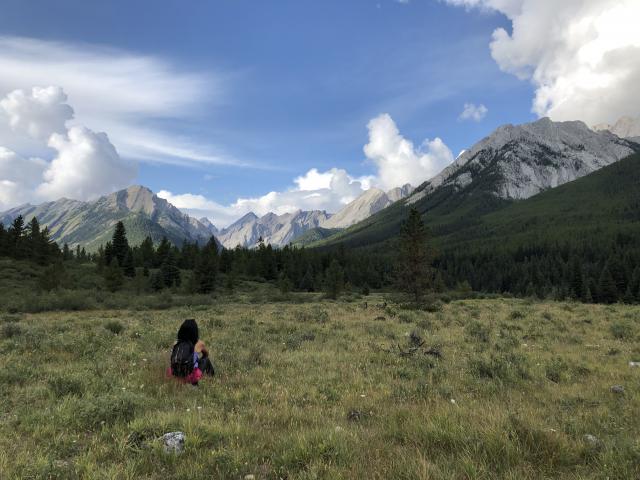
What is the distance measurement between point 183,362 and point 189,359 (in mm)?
171

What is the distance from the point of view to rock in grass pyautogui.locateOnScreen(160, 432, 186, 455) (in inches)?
203

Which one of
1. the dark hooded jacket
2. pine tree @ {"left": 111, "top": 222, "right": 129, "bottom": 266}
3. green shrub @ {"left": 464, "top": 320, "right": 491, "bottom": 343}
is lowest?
green shrub @ {"left": 464, "top": 320, "right": 491, "bottom": 343}

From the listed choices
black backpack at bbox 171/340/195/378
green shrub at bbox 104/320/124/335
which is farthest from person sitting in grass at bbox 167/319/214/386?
green shrub at bbox 104/320/124/335

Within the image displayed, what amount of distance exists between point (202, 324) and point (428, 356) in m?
13.0

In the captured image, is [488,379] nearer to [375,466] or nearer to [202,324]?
[375,466]

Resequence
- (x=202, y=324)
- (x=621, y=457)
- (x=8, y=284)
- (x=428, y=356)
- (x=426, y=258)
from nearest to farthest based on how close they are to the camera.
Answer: (x=621, y=457)
(x=428, y=356)
(x=202, y=324)
(x=426, y=258)
(x=8, y=284)

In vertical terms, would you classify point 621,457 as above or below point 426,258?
below

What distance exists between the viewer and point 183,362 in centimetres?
910

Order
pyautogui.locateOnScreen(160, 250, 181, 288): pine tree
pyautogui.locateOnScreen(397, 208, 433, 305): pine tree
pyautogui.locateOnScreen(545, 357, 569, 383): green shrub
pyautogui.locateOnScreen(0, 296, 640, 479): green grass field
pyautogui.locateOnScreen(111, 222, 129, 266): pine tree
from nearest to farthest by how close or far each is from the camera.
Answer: pyautogui.locateOnScreen(0, 296, 640, 479): green grass field
pyautogui.locateOnScreen(545, 357, 569, 383): green shrub
pyautogui.locateOnScreen(397, 208, 433, 305): pine tree
pyautogui.locateOnScreen(160, 250, 181, 288): pine tree
pyautogui.locateOnScreen(111, 222, 129, 266): pine tree

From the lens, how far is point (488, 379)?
9.54 m

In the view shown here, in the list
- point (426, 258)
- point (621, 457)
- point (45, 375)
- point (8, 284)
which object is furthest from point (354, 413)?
point (8, 284)

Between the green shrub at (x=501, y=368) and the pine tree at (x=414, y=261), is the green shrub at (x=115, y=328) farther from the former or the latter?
the pine tree at (x=414, y=261)

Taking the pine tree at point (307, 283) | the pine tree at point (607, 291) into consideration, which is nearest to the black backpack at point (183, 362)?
the pine tree at point (307, 283)

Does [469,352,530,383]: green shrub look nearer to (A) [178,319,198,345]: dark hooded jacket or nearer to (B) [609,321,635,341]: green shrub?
(A) [178,319,198,345]: dark hooded jacket
